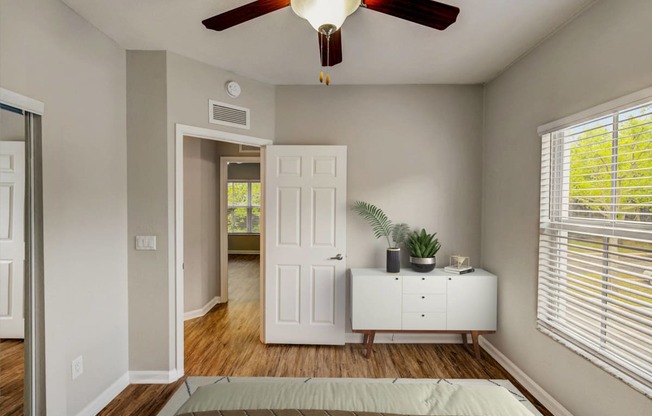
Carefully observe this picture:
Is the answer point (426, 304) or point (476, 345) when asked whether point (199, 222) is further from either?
point (476, 345)

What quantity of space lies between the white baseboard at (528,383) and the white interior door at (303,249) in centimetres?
142

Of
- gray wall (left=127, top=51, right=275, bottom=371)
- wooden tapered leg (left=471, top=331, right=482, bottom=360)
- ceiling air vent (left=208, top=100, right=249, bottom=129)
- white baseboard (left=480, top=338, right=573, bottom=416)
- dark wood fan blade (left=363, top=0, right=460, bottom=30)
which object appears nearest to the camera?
dark wood fan blade (left=363, top=0, right=460, bottom=30)

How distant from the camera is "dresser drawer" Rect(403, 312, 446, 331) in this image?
9.21ft

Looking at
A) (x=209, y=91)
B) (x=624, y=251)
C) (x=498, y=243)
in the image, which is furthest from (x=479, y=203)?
(x=209, y=91)

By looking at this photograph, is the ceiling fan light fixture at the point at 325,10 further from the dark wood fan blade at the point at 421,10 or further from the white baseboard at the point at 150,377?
the white baseboard at the point at 150,377

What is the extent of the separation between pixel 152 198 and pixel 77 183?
0.52 meters

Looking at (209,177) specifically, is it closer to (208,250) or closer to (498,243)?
(208,250)

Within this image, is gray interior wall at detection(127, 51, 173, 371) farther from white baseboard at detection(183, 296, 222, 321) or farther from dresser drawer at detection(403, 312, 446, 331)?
dresser drawer at detection(403, 312, 446, 331)

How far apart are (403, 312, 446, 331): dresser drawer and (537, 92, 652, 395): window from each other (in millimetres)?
769

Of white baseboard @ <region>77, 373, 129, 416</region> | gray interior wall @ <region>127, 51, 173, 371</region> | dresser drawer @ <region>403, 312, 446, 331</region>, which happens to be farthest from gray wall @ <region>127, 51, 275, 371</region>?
dresser drawer @ <region>403, 312, 446, 331</region>

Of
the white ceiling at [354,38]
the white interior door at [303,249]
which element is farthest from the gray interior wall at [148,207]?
the white interior door at [303,249]

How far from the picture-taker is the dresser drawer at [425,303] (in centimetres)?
281

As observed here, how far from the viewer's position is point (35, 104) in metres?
1.67

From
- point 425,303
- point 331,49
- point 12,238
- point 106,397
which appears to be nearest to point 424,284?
point 425,303
